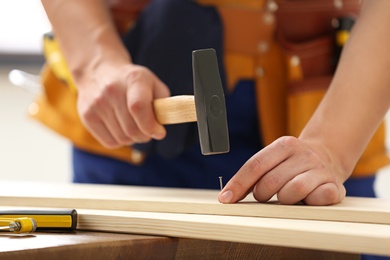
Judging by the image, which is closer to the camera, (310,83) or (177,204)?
(177,204)

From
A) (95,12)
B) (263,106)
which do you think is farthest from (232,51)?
(95,12)

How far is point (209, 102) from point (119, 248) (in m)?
0.24

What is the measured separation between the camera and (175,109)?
3.62 feet

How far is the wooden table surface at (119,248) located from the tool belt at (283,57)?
0.57 metres

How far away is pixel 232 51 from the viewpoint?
1482 mm

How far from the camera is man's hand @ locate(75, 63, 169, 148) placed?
3.79ft

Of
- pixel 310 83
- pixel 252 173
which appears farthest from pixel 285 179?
pixel 310 83

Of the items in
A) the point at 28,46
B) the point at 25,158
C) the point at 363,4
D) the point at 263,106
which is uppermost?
the point at 363,4

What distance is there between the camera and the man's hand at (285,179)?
0.98m

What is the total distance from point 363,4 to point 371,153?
1.38 ft

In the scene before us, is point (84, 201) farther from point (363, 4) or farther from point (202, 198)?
point (363, 4)

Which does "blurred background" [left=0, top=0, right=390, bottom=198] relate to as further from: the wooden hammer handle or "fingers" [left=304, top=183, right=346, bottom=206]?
"fingers" [left=304, top=183, right=346, bottom=206]

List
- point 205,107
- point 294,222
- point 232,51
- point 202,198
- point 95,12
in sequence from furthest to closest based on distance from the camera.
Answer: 1. point 232,51
2. point 95,12
3. point 202,198
4. point 205,107
5. point 294,222

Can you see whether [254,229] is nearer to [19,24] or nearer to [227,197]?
[227,197]
